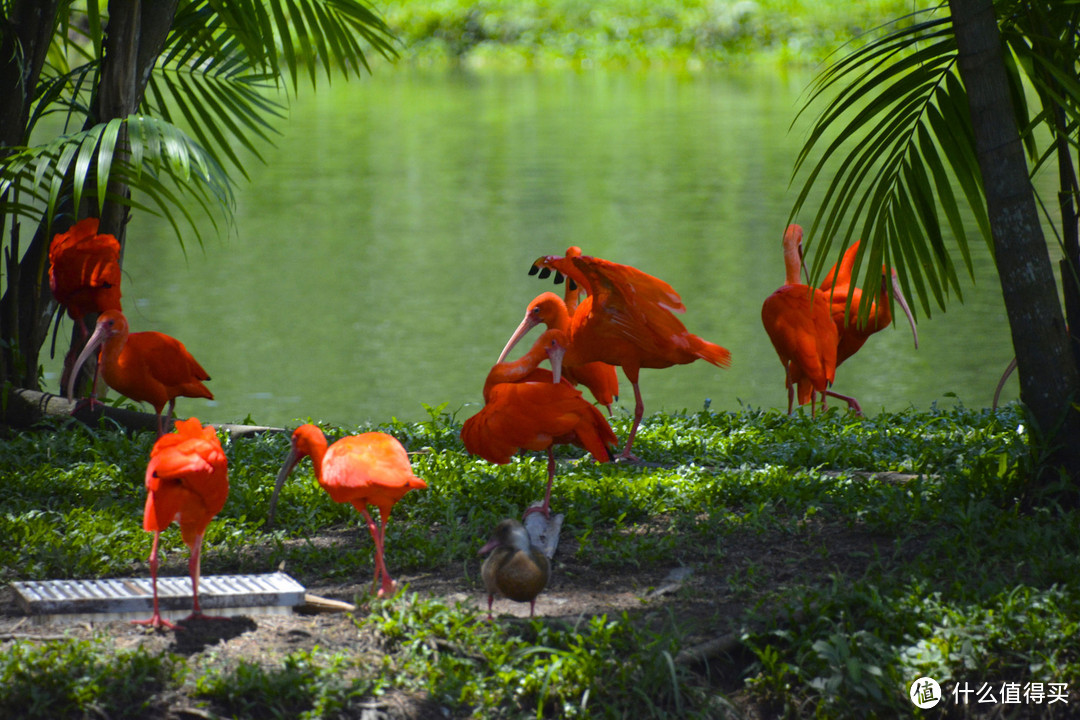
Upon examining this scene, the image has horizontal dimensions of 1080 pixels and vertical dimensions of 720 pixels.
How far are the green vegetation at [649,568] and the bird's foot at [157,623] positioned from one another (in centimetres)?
13

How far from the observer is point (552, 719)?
326cm

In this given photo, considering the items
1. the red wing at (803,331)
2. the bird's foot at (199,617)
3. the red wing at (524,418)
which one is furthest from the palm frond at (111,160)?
the red wing at (803,331)

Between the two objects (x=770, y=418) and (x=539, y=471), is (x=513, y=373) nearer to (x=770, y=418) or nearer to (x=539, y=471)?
(x=539, y=471)

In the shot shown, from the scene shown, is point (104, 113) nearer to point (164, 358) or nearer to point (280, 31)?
point (280, 31)

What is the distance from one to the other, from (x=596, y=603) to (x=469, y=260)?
35.6 feet

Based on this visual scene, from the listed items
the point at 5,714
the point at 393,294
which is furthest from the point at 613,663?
the point at 393,294

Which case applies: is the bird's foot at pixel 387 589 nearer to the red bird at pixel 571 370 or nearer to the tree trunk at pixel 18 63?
the red bird at pixel 571 370

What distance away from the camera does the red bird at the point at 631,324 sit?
17.7 ft

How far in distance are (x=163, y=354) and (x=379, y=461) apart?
184cm

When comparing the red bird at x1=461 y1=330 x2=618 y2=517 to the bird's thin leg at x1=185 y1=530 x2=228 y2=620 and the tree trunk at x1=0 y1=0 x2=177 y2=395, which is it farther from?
the tree trunk at x1=0 y1=0 x2=177 y2=395

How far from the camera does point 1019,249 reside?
161 inches

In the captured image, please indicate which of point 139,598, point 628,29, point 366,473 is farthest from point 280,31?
point 628,29

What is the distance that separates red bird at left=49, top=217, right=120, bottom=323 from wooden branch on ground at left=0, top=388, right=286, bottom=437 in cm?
64

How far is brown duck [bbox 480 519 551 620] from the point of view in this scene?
11.5 feet
